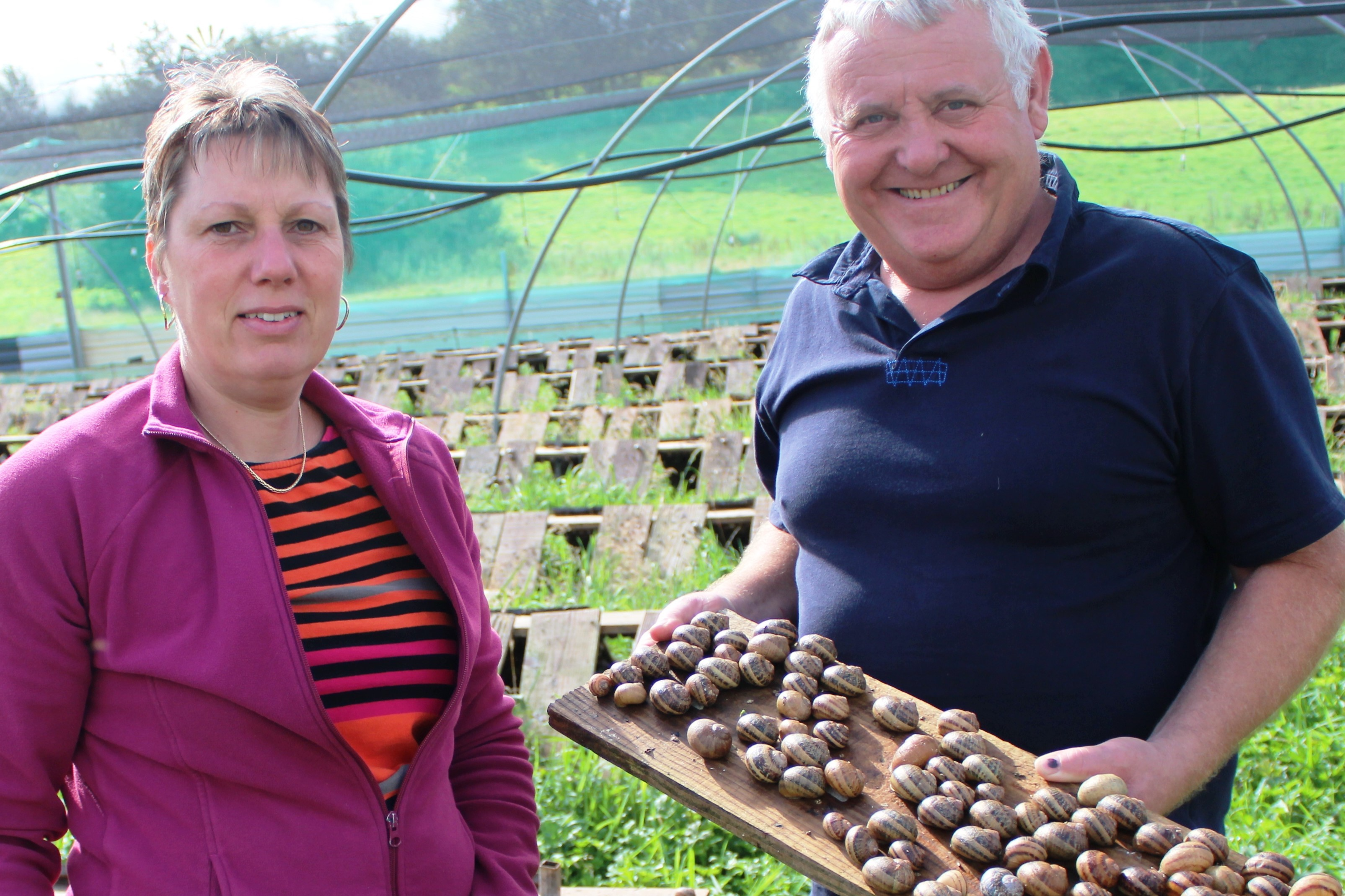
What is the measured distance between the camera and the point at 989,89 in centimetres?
145

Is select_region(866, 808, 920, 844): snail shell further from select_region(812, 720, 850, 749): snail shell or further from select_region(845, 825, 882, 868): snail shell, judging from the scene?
select_region(812, 720, 850, 749): snail shell


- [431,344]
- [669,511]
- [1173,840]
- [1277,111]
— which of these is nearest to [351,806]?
[1173,840]

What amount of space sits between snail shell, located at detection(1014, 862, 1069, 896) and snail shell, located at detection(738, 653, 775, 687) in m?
0.47

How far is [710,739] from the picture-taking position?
1.31 metres

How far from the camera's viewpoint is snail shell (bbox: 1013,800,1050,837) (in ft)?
Answer: 3.71

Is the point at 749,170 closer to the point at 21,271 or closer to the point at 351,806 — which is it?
the point at 351,806

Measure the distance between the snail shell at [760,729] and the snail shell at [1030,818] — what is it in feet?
1.00

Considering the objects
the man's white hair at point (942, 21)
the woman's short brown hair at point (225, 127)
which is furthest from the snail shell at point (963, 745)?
the woman's short brown hair at point (225, 127)

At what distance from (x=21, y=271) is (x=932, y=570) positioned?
14272 mm

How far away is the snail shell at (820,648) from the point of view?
1455mm

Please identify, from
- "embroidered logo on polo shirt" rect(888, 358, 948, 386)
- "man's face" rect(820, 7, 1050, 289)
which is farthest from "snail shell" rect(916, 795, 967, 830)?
"man's face" rect(820, 7, 1050, 289)

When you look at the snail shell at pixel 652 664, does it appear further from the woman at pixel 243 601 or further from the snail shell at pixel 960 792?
the snail shell at pixel 960 792

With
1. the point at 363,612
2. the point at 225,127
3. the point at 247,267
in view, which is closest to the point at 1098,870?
the point at 363,612

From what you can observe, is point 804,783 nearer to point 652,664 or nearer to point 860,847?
point 860,847
